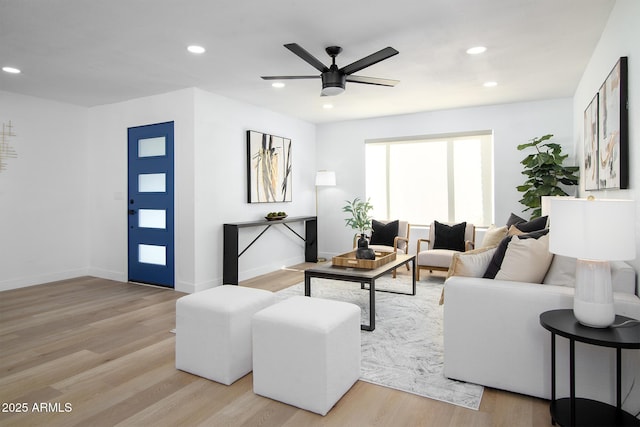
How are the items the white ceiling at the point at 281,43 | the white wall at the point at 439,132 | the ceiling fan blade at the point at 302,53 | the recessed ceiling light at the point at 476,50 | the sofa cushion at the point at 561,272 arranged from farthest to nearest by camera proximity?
1. the white wall at the point at 439,132
2. the recessed ceiling light at the point at 476,50
3. the ceiling fan blade at the point at 302,53
4. the white ceiling at the point at 281,43
5. the sofa cushion at the point at 561,272

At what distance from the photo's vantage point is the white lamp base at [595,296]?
1.76 m

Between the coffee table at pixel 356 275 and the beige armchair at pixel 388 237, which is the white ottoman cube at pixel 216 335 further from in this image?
the beige armchair at pixel 388 237

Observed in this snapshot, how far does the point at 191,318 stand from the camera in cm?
251

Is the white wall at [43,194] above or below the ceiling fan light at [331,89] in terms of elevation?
below

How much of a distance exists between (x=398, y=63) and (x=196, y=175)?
265 cm

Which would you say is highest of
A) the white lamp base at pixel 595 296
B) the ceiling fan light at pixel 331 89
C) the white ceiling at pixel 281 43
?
the white ceiling at pixel 281 43

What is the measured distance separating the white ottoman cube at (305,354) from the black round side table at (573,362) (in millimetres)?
1063

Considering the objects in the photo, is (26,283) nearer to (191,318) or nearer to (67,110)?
(67,110)

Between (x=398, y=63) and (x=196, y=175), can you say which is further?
(x=196, y=175)

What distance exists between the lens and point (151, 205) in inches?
200

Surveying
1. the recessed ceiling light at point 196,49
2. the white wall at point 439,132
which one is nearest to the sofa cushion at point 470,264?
the recessed ceiling light at point 196,49

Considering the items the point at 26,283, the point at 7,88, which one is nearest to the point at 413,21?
the point at 7,88

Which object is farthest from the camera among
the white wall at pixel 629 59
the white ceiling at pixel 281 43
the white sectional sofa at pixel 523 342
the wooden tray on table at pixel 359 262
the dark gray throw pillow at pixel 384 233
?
the dark gray throw pillow at pixel 384 233

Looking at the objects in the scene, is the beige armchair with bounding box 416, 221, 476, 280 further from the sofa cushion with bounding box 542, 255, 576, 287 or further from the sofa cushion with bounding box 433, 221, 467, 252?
the sofa cushion with bounding box 542, 255, 576, 287
